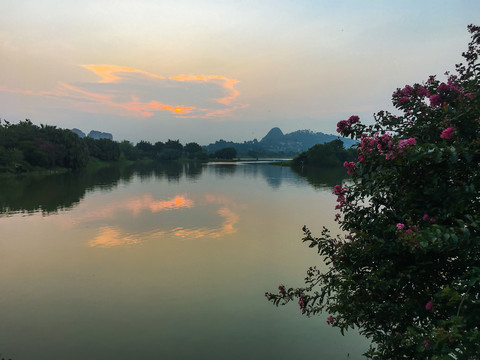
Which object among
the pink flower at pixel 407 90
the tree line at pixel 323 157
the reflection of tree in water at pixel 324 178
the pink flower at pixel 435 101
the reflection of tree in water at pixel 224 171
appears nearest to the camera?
the pink flower at pixel 435 101

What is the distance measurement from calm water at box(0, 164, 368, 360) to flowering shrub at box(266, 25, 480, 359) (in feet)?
16.8

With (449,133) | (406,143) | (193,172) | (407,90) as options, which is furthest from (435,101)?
(193,172)

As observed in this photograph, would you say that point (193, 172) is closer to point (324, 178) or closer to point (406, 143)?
point (324, 178)

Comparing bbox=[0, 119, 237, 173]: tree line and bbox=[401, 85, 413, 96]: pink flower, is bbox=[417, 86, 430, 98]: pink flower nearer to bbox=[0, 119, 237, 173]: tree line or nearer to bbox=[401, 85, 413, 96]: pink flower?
bbox=[401, 85, 413, 96]: pink flower

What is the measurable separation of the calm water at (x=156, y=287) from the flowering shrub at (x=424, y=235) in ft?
16.8

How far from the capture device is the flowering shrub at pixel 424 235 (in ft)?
12.2

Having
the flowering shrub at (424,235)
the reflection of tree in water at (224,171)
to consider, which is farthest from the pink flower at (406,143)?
the reflection of tree in water at (224,171)

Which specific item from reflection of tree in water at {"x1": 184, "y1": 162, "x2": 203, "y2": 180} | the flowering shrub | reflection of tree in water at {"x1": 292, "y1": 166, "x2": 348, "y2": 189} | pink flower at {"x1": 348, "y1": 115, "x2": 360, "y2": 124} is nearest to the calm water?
the flowering shrub

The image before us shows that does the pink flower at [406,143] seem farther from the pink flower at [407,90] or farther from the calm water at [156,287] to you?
the calm water at [156,287]

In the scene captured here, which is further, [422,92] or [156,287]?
[156,287]

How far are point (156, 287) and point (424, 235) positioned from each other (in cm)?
1220

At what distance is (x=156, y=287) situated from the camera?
13.3 metres

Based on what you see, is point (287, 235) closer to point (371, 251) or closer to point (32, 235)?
point (371, 251)

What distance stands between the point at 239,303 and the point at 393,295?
802 cm
